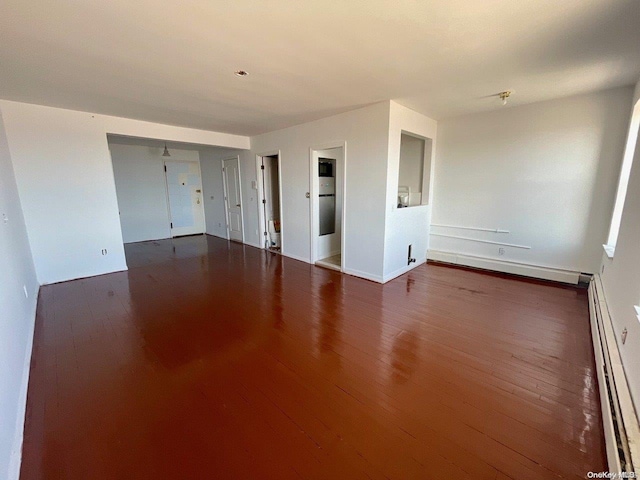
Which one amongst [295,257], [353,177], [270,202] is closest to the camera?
[353,177]

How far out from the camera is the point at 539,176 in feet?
12.4

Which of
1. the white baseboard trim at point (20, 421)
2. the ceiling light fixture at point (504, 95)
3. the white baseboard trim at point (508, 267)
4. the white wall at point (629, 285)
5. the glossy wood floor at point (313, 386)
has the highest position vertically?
the ceiling light fixture at point (504, 95)

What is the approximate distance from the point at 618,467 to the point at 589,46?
280 cm

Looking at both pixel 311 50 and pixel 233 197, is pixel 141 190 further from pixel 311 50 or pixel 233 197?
pixel 311 50

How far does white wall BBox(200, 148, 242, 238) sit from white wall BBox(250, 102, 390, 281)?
2.49 meters

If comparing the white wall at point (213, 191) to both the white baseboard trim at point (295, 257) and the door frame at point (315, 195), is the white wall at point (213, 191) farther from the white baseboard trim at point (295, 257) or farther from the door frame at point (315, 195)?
the door frame at point (315, 195)

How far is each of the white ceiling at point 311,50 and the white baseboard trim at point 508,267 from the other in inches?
90.3

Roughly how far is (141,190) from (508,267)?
314 inches

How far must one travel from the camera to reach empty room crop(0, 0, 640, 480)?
1.52 m

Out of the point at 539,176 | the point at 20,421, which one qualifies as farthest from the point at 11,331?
the point at 539,176

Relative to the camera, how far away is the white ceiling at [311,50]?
5.45ft

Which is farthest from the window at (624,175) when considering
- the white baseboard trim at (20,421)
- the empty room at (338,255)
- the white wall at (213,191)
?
the white wall at (213,191)

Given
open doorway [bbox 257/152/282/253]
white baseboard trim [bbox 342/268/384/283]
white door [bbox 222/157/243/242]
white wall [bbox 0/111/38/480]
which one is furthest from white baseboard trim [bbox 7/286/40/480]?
white door [bbox 222/157/243/242]

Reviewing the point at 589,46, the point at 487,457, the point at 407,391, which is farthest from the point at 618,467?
the point at 589,46
